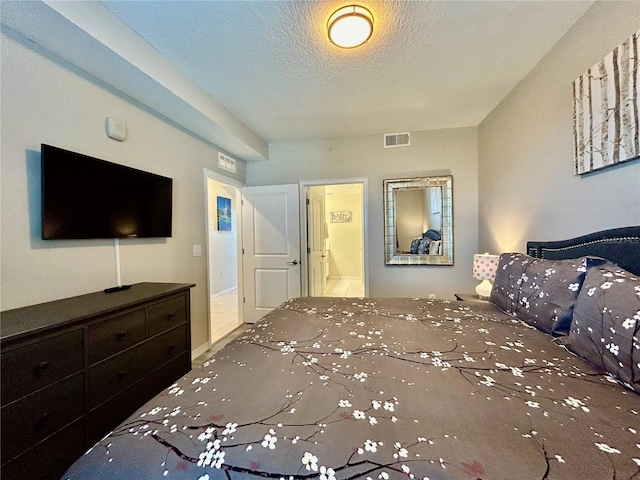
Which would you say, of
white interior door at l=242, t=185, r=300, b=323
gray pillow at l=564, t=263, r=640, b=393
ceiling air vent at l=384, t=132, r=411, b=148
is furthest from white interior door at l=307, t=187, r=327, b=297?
gray pillow at l=564, t=263, r=640, b=393

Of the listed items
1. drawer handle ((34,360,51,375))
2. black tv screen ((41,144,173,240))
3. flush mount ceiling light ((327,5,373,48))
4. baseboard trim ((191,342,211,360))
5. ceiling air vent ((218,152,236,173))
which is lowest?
baseboard trim ((191,342,211,360))

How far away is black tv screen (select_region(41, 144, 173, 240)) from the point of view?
1.56 metres

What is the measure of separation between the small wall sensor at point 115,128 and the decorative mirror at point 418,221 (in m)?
2.94

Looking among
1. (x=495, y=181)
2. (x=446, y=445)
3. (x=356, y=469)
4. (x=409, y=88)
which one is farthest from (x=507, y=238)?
(x=356, y=469)

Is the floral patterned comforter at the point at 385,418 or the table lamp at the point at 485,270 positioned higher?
the table lamp at the point at 485,270

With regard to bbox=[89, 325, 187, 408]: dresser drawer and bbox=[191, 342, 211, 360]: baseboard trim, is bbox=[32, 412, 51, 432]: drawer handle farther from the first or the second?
bbox=[191, 342, 211, 360]: baseboard trim

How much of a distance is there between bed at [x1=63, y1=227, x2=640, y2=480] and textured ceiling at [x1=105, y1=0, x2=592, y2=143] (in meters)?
1.53

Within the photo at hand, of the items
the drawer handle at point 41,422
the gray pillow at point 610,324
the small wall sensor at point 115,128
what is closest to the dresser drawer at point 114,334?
the drawer handle at point 41,422

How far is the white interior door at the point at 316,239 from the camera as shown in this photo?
397 centimetres

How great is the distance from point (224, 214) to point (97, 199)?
4487mm

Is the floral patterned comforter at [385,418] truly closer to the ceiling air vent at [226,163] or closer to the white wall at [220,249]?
the ceiling air vent at [226,163]

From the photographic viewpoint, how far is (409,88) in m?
2.49

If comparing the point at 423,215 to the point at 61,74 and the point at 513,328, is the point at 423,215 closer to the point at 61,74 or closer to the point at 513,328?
the point at 513,328

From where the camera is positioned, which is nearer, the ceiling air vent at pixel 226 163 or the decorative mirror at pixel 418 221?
the ceiling air vent at pixel 226 163
